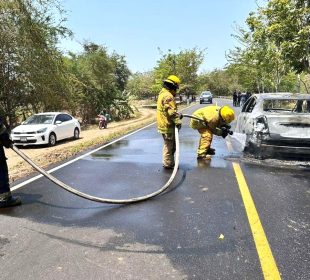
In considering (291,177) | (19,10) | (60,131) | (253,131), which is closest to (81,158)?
(253,131)

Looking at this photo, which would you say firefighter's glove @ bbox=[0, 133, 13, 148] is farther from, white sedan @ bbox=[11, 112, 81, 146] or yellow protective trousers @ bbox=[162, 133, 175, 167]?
white sedan @ bbox=[11, 112, 81, 146]

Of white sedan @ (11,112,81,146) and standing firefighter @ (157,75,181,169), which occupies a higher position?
standing firefighter @ (157,75,181,169)

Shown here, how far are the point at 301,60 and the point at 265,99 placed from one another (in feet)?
26.1

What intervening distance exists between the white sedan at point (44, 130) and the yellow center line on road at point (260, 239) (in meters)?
10.8

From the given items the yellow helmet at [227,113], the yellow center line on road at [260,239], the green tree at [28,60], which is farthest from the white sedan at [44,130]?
the yellow center line on road at [260,239]

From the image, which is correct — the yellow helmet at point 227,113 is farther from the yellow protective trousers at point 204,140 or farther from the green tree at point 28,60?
the green tree at point 28,60

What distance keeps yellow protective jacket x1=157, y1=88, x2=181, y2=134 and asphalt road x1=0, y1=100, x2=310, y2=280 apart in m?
0.95

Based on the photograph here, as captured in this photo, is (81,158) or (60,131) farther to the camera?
(60,131)

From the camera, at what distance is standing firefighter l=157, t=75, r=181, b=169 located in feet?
27.2

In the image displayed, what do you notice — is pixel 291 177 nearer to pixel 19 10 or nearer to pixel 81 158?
pixel 81 158

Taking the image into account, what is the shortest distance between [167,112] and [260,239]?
430 centimetres

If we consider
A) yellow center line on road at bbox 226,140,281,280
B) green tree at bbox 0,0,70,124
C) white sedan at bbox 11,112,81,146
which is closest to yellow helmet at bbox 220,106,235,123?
yellow center line on road at bbox 226,140,281,280

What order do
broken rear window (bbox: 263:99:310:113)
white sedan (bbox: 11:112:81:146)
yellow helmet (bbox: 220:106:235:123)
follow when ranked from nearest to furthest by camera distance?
yellow helmet (bbox: 220:106:235:123), broken rear window (bbox: 263:99:310:113), white sedan (bbox: 11:112:81:146)

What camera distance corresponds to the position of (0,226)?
5.10m
